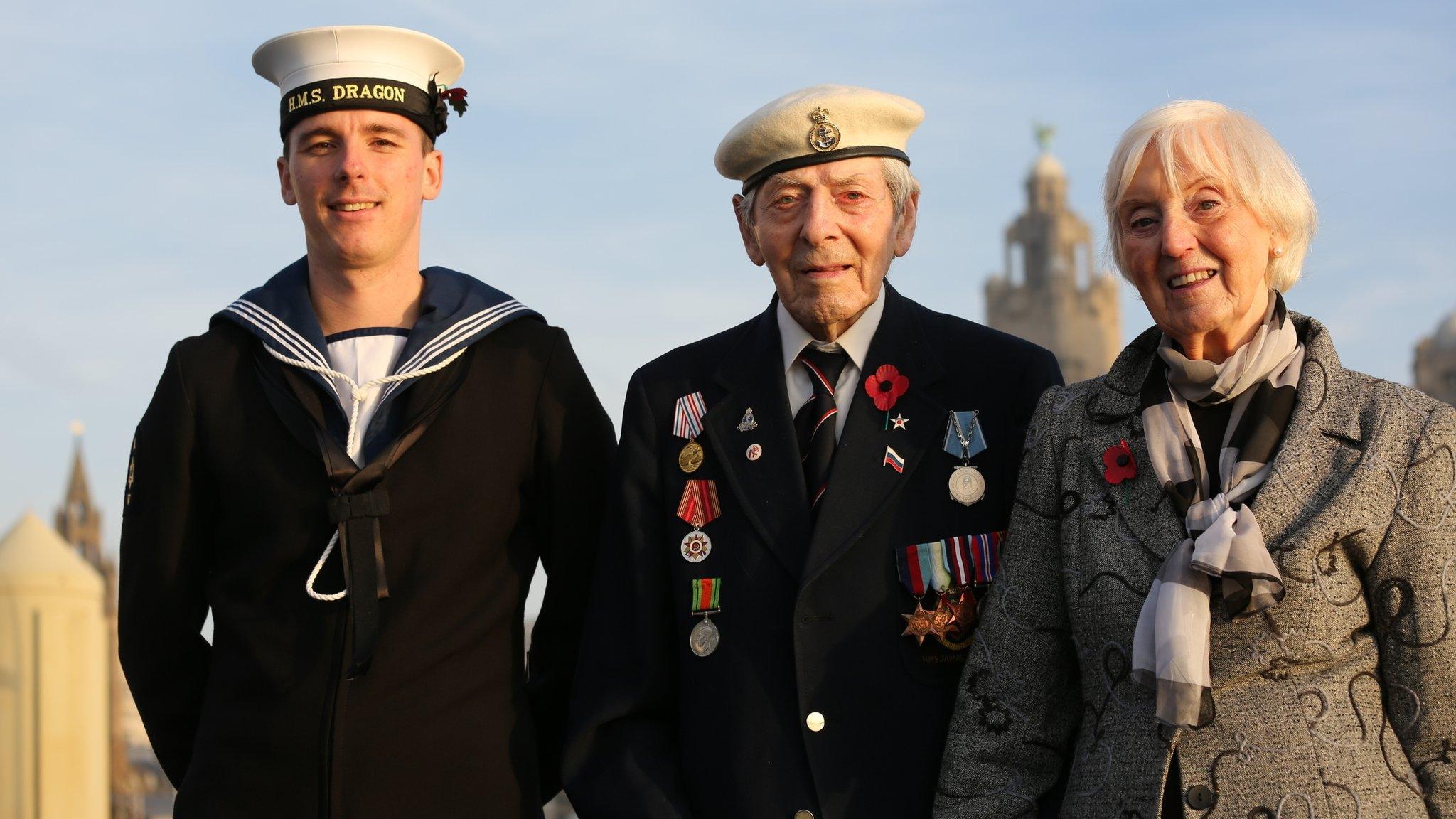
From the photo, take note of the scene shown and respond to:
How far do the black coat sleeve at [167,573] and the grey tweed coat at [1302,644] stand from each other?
179 centimetres

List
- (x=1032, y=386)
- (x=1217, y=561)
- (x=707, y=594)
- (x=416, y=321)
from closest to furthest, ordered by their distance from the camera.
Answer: (x=1217, y=561) < (x=707, y=594) < (x=1032, y=386) < (x=416, y=321)

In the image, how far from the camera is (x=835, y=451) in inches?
153

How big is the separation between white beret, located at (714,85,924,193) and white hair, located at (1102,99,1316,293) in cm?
65

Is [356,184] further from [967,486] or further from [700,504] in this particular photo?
[967,486]

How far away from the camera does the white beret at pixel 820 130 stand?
3930 mm

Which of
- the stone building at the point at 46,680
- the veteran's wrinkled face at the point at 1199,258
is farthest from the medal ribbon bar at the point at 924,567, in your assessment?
the stone building at the point at 46,680

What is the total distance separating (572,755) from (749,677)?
1.40 feet

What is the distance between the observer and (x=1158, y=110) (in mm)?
3479

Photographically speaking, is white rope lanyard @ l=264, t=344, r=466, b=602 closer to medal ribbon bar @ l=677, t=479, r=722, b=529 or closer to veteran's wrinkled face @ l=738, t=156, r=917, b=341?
medal ribbon bar @ l=677, t=479, r=722, b=529

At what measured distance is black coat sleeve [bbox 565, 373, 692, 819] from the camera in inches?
148

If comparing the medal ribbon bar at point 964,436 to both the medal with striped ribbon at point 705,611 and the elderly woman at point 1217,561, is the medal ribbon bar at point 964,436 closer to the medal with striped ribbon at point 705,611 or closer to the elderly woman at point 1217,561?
the elderly woman at point 1217,561

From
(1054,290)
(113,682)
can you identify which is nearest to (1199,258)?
(113,682)

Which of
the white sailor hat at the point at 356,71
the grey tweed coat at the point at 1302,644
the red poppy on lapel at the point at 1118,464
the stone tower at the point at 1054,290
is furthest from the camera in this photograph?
the stone tower at the point at 1054,290

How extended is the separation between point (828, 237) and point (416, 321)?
0.98m
